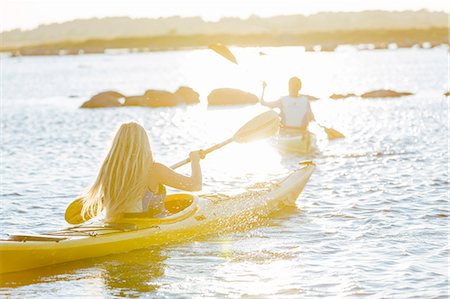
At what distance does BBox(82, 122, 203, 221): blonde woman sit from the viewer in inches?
332

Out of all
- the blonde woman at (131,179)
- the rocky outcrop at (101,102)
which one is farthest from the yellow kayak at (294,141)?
the rocky outcrop at (101,102)

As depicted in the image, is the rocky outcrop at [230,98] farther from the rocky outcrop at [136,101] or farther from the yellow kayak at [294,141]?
the yellow kayak at [294,141]

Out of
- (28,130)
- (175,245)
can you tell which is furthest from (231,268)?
(28,130)

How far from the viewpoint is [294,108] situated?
1744 centimetres

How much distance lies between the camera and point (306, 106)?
1739 cm

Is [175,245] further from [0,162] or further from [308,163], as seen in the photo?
[0,162]

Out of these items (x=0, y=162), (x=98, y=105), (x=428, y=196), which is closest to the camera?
(x=428, y=196)

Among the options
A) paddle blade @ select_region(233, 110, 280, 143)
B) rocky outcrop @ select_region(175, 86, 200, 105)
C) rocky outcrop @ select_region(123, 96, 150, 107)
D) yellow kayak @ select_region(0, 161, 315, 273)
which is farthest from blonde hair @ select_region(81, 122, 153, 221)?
rocky outcrop @ select_region(175, 86, 200, 105)

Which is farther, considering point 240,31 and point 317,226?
point 240,31

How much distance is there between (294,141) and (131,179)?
30.5 ft

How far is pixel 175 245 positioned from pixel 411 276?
9.54ft

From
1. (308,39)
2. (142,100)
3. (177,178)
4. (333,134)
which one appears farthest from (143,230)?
(308,39)

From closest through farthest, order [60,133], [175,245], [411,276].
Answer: [411,276]
[175,245]
[60,133]

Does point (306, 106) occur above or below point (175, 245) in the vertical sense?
above
